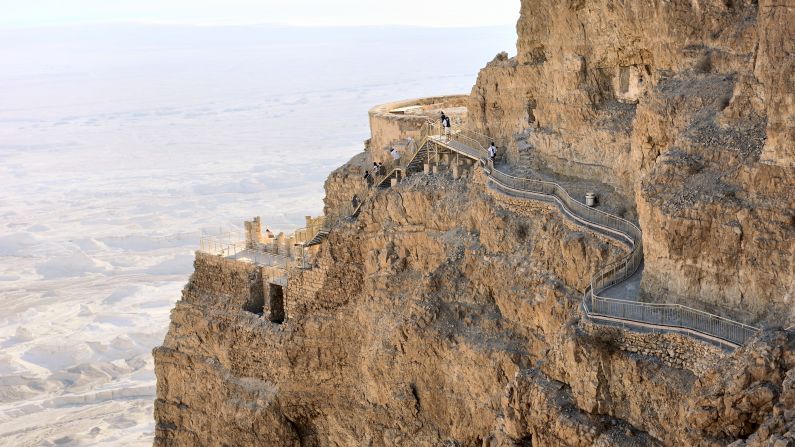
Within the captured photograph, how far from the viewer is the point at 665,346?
2480 centimetres

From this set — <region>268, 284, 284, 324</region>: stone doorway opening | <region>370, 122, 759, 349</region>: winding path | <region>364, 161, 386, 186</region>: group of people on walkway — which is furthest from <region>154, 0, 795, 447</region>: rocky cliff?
<region>364, 161, 386, 186</region>: group of people on walkway

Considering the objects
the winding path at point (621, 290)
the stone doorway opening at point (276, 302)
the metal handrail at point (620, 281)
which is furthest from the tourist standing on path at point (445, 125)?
the stone doorway opening at point (276, 302)

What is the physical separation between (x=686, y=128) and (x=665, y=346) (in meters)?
5.28

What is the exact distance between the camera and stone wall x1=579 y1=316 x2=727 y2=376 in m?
23.8

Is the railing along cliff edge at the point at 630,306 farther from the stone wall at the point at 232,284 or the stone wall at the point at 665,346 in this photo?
the stone wall at the point at 232,284

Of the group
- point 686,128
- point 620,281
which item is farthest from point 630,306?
point 686,128

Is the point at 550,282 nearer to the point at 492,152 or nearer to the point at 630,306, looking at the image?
the point at 630,306

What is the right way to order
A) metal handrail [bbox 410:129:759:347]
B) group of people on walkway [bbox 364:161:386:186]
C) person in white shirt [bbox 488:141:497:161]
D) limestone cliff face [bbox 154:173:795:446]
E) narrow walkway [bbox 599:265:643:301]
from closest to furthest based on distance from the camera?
metal handrail [bbox 410:129:759:347], limestone cliff face [bbox 154:173:795:446], narrow walkway [bbox 599:265:643:301], person in white shirt [bbox 488:141:497:161], group of people on walkway [bbox 364:161:386:186]

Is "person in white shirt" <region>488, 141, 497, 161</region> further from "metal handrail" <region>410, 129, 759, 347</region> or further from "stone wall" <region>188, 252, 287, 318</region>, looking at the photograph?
"stone wall" <region>188, 252, 287, 318</region>

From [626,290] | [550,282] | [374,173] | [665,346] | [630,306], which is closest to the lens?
[665,346]

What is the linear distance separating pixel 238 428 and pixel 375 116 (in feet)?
43.0

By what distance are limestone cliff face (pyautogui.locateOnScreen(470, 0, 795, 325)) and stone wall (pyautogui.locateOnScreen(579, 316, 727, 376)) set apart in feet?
4.15

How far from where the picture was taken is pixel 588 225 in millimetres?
30219

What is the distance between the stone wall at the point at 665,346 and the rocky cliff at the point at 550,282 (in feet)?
0.15
